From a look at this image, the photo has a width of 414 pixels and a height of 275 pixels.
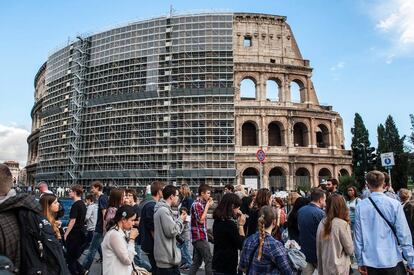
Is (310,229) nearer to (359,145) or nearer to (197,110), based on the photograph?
(197,110)

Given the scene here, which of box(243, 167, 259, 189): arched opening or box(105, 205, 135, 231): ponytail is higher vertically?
box(243, 167, 259, 189): arched opening

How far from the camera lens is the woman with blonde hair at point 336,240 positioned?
3.99m

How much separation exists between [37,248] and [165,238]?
7.95 ft

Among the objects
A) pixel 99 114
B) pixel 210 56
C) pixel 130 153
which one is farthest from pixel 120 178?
pixel 210 56

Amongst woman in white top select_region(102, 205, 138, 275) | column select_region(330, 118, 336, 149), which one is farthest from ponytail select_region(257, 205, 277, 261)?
column select_region(330, 118, 336, 149)

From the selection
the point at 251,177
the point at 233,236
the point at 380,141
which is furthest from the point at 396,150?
the point at 233,236

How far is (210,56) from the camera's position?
29.8 metres

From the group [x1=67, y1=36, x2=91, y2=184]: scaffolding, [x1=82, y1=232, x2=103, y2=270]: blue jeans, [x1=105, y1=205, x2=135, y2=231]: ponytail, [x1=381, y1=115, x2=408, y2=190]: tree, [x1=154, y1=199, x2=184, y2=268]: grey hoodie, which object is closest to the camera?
[x1=105, y1=205, x2=135, y2=231]: ponytail

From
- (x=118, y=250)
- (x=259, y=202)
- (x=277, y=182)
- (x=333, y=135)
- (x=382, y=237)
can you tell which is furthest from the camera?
(x=333, y=135)

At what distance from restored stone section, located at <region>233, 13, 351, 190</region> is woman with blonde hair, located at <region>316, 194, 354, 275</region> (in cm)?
2432

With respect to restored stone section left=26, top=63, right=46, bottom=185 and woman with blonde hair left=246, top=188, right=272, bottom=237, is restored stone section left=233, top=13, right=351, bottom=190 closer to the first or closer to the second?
woman with blonde hair left=246, top=188, right=272, bottom=237

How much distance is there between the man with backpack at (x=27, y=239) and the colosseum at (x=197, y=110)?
82.4 feet

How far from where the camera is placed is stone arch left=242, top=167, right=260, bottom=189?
88.4ft

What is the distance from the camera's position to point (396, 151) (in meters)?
32.9
